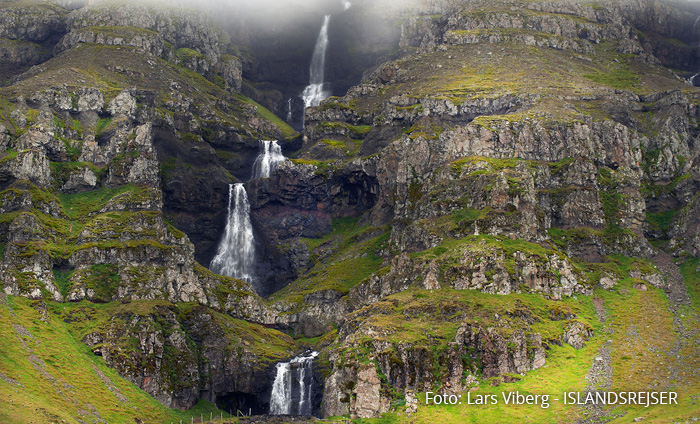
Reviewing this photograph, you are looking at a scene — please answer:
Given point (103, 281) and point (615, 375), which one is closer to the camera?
point (615, 375)

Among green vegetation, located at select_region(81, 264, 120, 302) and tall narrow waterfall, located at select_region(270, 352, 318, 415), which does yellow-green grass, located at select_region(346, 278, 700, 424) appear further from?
green vegetation, located at select_region(81, 264, 120, 302)

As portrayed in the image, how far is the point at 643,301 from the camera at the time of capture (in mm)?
167750

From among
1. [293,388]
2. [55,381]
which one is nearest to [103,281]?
[55,381]

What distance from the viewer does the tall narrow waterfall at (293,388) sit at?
156500 millimetres

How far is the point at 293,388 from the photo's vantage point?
16025 cm

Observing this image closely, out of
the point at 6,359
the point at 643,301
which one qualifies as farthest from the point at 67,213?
the point at 643,301

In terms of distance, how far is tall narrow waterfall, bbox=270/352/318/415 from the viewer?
156 m

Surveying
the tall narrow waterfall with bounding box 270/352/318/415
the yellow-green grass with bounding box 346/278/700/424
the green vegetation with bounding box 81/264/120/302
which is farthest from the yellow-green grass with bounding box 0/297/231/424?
the yellow-green grass with bounding box 346/278/700/424

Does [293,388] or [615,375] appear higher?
[615,375]

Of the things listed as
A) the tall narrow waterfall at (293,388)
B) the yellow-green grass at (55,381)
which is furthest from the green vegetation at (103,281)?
the tall narrow waterfall at (293,388)

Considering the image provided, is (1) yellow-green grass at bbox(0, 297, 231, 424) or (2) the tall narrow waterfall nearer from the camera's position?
(1) yellow-green grass at bbox(0, 297, 231, 424)

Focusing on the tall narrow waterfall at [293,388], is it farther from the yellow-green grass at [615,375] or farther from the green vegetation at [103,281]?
the green vegetation at [103,281]

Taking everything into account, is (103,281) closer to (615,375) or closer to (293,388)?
(293,388)

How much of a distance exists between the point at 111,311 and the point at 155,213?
38.1m
